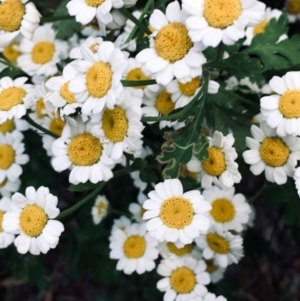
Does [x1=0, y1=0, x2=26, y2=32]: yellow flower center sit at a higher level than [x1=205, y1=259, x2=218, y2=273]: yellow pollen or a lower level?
higher

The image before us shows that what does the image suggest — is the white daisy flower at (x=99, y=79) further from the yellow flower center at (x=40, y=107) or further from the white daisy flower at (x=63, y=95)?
the yellow flower center at (x=40, y=107)

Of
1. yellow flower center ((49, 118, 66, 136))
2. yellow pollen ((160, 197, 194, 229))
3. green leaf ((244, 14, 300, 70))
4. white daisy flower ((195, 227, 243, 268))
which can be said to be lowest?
white daisy flower ((195, 227, 243, 268))

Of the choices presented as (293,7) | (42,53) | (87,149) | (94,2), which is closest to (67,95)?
(87,149)

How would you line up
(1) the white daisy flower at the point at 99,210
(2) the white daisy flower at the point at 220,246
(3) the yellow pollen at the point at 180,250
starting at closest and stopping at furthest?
(2) the white daisy flower at the point at 220,246
(3) the yellow pollen at the point at 180,250
(1) the white daisy flower at the point at 99,210

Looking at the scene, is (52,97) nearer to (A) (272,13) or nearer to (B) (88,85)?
(B) (88,85)

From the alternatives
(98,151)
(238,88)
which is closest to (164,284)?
(98,151)

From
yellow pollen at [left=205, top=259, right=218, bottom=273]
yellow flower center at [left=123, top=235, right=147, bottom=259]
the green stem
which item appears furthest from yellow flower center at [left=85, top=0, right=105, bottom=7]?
yellow pollen at [left=205, top=259, right=218, bottom=273]

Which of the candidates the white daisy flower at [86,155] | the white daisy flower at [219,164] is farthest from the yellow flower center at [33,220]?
the white daisy flower at [219,164]

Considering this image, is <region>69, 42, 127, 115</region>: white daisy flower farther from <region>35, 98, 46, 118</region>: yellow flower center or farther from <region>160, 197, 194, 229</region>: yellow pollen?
<region>35, 98, 46, 118</region>: yellow flower center
